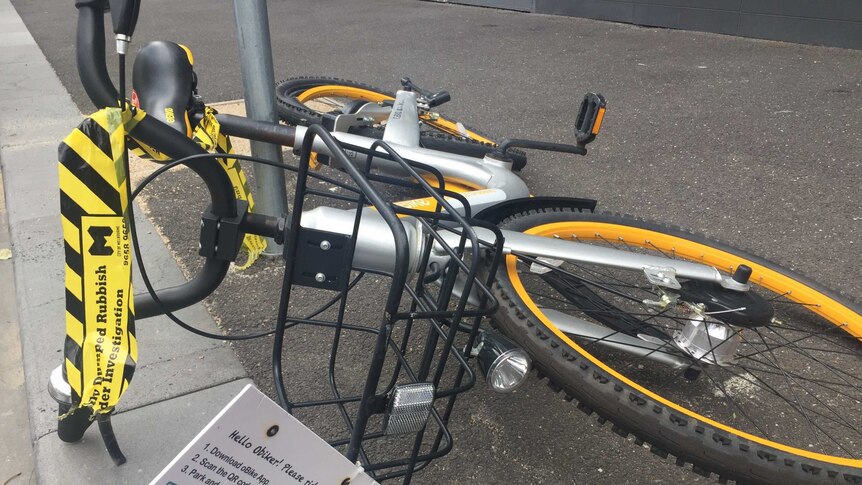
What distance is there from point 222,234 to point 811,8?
8642 millimetres

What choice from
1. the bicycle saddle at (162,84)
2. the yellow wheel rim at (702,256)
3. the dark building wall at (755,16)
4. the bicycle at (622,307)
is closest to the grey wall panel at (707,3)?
the dark building wall at (755,16)

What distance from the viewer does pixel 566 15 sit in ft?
36.1

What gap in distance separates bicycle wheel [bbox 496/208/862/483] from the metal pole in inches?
49.7

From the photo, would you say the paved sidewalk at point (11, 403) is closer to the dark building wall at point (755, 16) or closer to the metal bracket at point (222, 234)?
the metal bracket at point (222, 234)

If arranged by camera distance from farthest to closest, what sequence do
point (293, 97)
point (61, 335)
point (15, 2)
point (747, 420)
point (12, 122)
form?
point (15, 2)
point (12, 122)
point (293, 97)
point (61, 335)
point (747, 420)

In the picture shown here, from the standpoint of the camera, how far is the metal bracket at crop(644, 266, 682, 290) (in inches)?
77.8

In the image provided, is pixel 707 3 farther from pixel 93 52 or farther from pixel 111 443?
pixel 111 443

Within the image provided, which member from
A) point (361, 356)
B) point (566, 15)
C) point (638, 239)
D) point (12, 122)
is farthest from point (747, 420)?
point (566, 15)

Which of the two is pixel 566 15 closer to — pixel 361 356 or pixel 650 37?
pixel 650 37

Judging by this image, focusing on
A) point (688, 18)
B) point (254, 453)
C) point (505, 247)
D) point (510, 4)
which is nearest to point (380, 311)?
point (505, 247)

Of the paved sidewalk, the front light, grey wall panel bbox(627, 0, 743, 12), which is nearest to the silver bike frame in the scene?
the front light

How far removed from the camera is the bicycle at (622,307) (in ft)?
5.29

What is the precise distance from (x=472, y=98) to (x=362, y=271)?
468cm

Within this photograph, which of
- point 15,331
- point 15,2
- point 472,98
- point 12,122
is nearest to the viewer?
point 15,331
